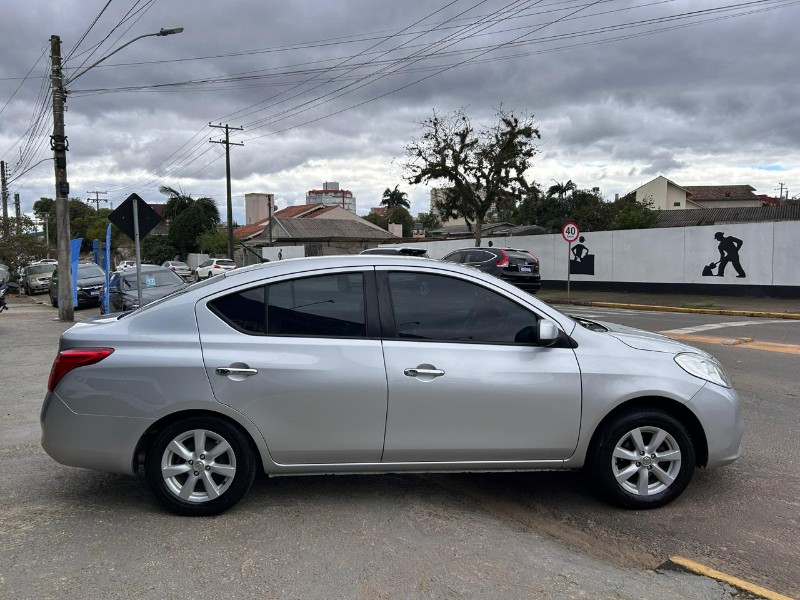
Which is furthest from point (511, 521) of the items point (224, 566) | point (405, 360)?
point (224, 566)

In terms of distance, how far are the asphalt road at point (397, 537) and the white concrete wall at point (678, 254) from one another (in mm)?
16272

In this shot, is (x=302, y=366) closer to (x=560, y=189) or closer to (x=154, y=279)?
(x=154, y=279)

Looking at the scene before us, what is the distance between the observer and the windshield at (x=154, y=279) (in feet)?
54.2

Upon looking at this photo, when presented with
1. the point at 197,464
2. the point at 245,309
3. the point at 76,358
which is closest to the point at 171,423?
the point at 197,464

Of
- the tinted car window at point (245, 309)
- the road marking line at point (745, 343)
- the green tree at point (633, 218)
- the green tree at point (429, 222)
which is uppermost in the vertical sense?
the green tree at point (429, 222)

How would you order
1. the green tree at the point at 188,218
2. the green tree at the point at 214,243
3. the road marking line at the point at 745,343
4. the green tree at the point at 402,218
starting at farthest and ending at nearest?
the green tree at the point at 402,218 < the green tree at the point at 188,218 < the green tree at the point at 214,243 < the road marking line at the point at 745,343

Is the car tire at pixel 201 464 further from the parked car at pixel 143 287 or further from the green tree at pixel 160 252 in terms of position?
the green tree at pixel 160 252

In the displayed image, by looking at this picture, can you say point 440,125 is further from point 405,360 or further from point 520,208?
point 520,208

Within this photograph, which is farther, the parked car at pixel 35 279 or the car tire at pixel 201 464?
the parked car at pixel 35 279

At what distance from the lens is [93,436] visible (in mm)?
3906

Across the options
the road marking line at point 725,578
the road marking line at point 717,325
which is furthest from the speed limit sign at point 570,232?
the road marking line at point 725,578

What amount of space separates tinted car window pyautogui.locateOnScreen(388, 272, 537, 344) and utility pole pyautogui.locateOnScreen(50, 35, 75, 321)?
1656 cm

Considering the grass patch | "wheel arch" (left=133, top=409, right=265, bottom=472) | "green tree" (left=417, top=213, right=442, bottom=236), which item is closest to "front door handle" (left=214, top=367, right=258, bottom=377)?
"wheel arch" (left=133, top=409, right=265, bottom=472)

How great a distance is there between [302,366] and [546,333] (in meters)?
1.50
